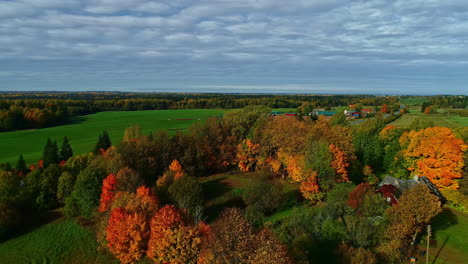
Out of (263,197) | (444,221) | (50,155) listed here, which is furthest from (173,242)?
(50,155)

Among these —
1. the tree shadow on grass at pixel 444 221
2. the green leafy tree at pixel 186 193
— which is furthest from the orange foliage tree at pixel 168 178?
the tree shadow on grass at pixel 444 221

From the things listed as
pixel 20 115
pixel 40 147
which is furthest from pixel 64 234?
pixel 20 115

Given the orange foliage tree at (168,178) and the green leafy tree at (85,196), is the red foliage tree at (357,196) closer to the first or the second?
the orange foliage tree at (168,178)

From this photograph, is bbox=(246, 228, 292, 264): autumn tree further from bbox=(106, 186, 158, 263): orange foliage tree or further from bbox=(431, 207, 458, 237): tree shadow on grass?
bbox=(431, 207, 458, 237): tree shadow on grass

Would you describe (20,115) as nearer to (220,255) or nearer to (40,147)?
(40,147)

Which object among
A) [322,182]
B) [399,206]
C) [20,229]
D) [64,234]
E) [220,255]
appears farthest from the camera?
[322,182]

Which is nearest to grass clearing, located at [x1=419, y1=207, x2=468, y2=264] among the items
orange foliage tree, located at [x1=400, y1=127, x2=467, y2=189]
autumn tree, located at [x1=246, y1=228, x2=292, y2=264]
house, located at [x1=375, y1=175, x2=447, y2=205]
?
house, located at [x1=375, y1=175, x2=447, y2=205]
